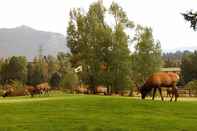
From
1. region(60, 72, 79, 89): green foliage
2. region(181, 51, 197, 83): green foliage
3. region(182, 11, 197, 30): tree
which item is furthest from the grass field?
region(181, 51, 197, 83): green foliage

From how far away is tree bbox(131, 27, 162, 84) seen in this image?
63781 mm

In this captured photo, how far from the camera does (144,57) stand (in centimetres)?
6519

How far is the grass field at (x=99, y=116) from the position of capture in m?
17.1

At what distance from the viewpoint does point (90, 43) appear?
60.5 meters

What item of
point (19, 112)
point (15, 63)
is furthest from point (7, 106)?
point (15, 63)

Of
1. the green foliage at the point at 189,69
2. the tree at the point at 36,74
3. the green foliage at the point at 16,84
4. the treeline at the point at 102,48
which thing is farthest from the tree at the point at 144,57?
the tree at the point at 36,74

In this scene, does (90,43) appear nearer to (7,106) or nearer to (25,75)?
(7,106)

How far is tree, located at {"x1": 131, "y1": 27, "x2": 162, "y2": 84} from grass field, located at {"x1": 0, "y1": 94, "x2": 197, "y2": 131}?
40.4 m

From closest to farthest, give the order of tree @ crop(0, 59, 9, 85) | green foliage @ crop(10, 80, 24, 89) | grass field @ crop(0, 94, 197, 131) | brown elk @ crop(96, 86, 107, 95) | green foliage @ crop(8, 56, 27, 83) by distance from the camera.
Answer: grass field @ crop(0, 94, 197, 131) < brown elk @ crop(96, 86, 107, 95) < green foliage @ crop(10, 80, 24, 89) < tree @ crop(0, 59, 9, 85) < green foliage @ crop(8, 56, 27, 83)

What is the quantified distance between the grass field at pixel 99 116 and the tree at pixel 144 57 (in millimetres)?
40393

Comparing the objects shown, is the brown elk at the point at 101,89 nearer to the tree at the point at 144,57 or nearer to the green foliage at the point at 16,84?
the tree at the point at 144,57

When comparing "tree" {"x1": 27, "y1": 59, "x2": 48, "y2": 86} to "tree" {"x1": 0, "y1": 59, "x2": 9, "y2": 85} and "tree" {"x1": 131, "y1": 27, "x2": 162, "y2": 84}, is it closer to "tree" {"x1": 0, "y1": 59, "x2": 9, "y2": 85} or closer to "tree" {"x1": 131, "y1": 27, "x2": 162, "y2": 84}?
"tree" {"x1": 0, "y1": 59, "x2": 9, "y2": 85}

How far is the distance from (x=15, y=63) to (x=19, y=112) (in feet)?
283

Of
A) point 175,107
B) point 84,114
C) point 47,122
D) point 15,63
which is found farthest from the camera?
point 15,63
